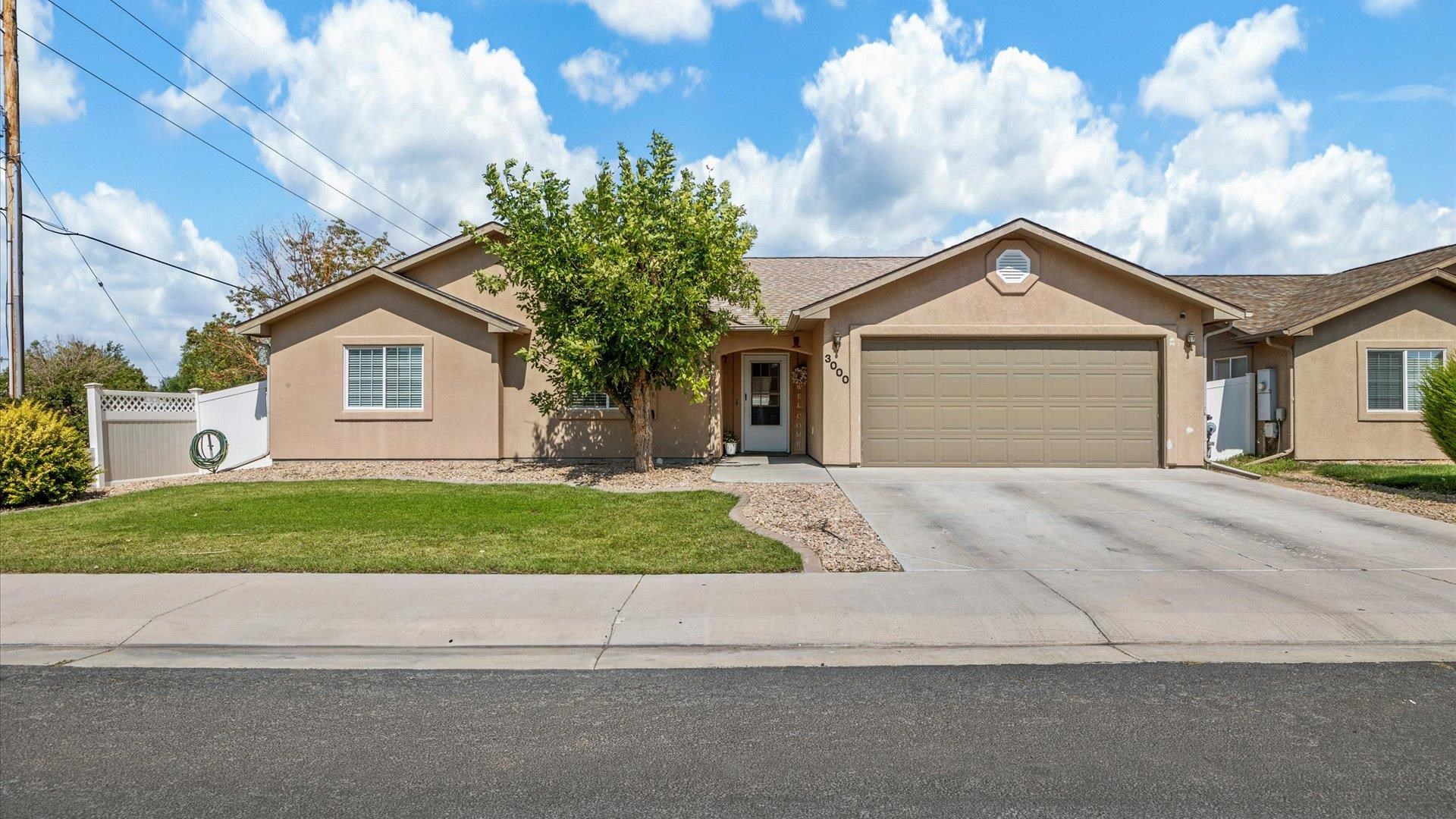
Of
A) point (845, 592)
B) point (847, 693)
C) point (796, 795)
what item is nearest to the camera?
point (796, 795)

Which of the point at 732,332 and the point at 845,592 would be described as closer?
the point at 845,592

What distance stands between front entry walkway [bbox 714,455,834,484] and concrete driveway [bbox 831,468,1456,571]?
0.63 meters

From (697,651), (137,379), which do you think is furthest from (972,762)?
(137,379)

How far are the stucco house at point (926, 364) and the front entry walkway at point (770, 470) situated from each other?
0.62 metres

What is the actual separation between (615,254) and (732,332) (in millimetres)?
4596

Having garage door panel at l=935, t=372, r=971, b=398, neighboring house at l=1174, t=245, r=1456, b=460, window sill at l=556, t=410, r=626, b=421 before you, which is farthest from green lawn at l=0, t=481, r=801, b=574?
neighboring house at l=1174, t=245, r=1456, b=460

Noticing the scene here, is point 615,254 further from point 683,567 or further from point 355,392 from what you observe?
point 355,392

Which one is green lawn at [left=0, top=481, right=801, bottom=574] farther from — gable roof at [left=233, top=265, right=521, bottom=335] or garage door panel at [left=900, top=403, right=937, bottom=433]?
garage door panel at [left=900, top=403, right=937, bottom=433]

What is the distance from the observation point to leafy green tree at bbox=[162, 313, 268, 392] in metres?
29.7

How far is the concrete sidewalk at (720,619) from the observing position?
5559mm

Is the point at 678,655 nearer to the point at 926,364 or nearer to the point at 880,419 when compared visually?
the point at 880,419

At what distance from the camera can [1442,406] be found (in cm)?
1191

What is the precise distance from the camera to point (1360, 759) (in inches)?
151

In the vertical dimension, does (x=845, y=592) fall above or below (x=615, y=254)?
below
